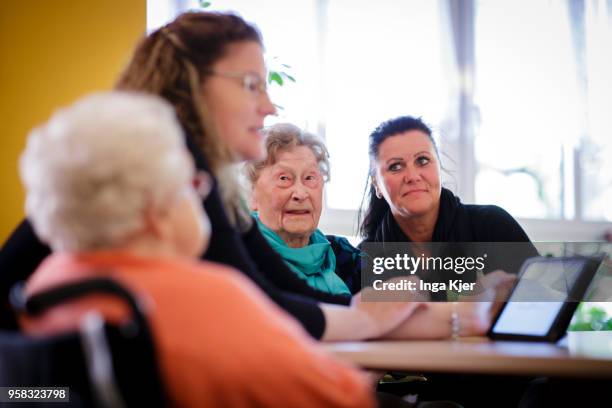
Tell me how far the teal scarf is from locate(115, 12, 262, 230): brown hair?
94 cm

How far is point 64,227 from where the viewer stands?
0.82 m

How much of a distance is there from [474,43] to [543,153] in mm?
918

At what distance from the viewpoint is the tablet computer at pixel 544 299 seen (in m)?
1.43

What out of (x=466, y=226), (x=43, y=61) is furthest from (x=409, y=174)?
(x=43, y=61)

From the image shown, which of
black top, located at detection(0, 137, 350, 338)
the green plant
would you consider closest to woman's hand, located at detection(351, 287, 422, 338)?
black top, located at detection(0, 137, 350, 338)

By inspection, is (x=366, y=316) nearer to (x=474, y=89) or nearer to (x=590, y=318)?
(x=590, y=318)

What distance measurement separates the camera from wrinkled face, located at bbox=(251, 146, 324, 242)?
2672mm

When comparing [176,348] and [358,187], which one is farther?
[358,187]

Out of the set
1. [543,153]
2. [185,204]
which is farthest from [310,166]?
[543,153]

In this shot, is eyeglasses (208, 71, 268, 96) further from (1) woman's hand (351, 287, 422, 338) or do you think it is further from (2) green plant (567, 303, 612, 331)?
(2) green plant (567, 303, 612, 331)

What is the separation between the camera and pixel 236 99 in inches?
59.1

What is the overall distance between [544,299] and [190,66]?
0.90m

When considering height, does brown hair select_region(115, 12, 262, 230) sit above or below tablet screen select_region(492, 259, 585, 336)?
above

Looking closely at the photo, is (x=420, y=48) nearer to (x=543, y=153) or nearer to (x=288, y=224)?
(x=543, y=153)
